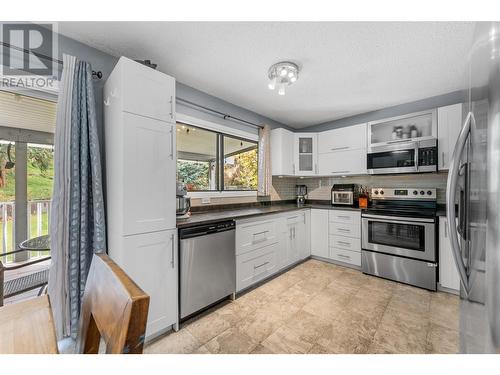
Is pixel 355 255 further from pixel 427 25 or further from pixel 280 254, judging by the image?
pixel 427 25

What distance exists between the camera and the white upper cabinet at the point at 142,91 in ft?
4.91

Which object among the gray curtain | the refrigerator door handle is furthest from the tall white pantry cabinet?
the refrigerator door handle

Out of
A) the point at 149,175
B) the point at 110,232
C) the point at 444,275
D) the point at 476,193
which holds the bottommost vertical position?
the point at 444,275

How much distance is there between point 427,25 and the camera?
152cm

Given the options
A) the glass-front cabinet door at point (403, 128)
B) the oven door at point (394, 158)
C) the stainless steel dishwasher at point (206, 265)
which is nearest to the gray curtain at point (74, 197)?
the stainless steel dishwasher at point (206, 265)

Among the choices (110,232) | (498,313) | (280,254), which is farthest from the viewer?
(280,254)

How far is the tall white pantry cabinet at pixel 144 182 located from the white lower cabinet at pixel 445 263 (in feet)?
9.22

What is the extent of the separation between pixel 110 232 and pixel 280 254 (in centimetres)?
195

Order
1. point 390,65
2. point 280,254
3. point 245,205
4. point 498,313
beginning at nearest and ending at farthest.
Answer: point 498,313 < point 390,65 < point 280,254 < point 245,205

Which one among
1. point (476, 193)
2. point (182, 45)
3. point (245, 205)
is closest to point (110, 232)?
point (182, 45)

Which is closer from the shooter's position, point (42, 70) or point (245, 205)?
point (42, 70)

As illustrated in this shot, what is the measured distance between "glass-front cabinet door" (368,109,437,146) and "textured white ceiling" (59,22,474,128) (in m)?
0.29

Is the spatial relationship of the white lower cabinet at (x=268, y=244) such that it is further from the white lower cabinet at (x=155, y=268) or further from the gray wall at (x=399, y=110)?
the gray wall at (x=399, y=110)

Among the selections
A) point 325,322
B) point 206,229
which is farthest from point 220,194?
point 325,322
